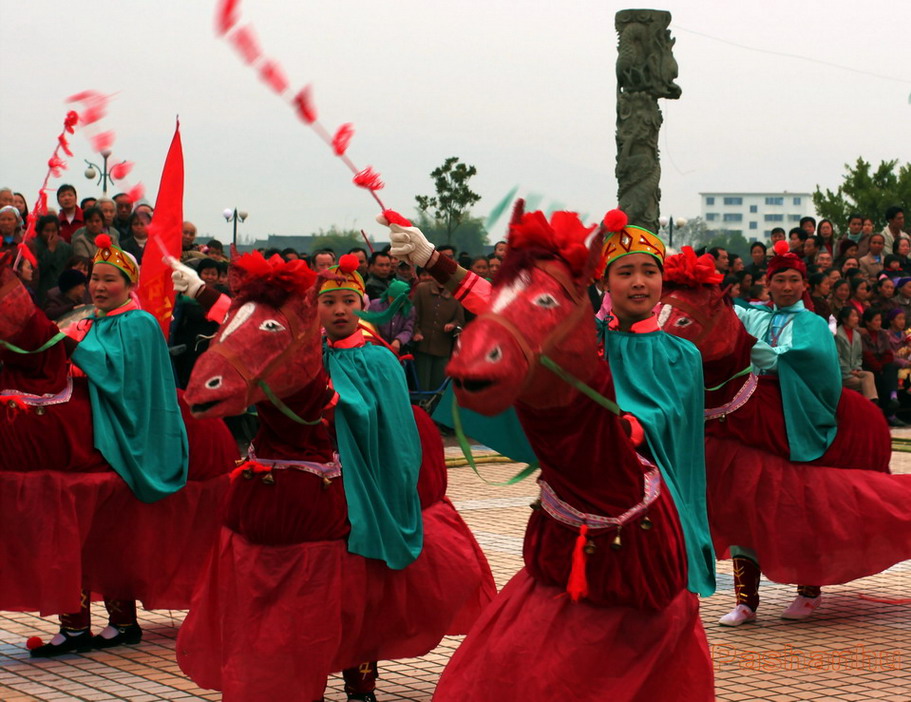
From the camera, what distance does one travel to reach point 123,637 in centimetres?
741

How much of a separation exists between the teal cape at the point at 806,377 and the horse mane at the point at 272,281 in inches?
131

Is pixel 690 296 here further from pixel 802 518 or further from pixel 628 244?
pixel 802 518

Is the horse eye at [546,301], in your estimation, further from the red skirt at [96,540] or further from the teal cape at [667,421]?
the red skirt at [96,540]

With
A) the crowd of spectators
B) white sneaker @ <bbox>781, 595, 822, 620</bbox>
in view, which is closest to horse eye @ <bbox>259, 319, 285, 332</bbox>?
white sneaker @ <bbox>781, 595, 822, 620</bbox>

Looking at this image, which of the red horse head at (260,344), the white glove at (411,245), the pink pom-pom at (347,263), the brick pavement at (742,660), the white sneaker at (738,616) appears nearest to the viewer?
the white glove at (411,245)

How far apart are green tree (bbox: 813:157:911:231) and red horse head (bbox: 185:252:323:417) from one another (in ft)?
103

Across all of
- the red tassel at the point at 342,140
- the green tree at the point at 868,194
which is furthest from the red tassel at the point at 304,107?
the green tree at the point at 868,194

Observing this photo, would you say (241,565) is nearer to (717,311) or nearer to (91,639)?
(91,639)

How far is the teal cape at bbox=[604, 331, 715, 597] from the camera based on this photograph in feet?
15.0

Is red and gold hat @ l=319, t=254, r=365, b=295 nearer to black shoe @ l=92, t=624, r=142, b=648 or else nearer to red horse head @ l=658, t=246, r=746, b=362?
red horse head @ l=658, t=246, r=746, b=362

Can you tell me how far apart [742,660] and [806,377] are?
1.82 metres

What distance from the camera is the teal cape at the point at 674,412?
457cm

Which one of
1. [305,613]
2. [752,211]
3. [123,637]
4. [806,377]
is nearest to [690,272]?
[806,377]

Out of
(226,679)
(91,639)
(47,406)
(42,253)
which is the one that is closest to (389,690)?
(226,679)
